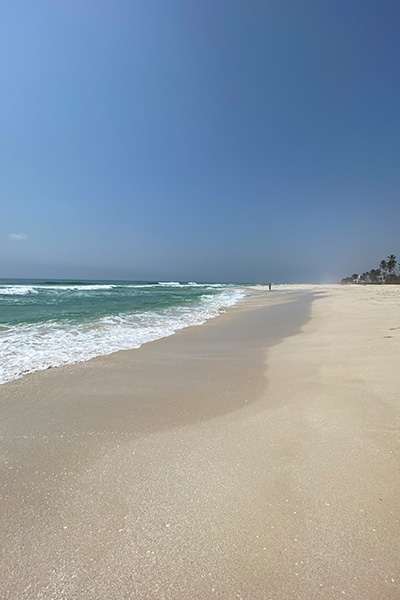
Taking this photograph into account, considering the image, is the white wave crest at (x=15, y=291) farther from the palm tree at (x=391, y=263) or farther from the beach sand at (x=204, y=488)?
the palm tree at (x=391, y=263)

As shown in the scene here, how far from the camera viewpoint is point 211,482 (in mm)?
2273

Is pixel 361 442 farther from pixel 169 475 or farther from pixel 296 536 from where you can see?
pixel 169 475

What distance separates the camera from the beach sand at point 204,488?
60.3 inches

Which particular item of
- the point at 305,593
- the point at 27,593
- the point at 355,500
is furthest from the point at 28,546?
the point at 355,500

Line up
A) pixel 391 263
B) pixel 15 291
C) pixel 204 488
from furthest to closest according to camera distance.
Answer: pixel 391 263 < pixel 15 291 < pixel 204 488

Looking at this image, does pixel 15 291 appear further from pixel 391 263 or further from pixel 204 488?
pixel 391 263

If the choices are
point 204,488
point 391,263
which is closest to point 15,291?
point 204,488

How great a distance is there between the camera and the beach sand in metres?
1.53

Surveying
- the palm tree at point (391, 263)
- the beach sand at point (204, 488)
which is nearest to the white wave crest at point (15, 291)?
the beach sand at point (204, 488)

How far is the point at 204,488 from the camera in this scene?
87.0 inches

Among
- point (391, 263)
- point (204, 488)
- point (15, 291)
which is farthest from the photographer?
point (391, 263)

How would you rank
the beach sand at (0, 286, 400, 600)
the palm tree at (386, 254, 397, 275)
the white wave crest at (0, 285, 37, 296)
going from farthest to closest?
the palm tree at (386, 254, 397, 275), the white wave crest at (0, 285, 37, 296), the beach sand at (0, 286, 400, 600)

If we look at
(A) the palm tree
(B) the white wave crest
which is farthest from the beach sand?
(A) the palm tree

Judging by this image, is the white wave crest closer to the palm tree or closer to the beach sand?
the beach sand
